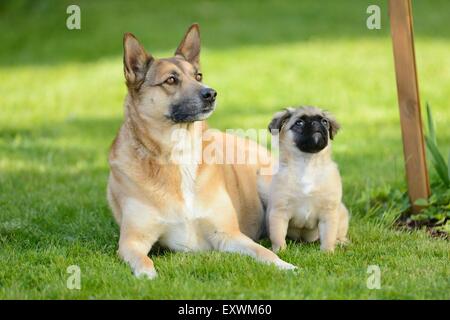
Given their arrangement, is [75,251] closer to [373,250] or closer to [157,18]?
[373,250]

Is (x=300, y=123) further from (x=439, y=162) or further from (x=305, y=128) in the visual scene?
(x=439, y=162)

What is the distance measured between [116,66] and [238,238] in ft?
32.8

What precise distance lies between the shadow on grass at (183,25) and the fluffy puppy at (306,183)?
9732 millimetres

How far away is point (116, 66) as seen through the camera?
1504 centimetres

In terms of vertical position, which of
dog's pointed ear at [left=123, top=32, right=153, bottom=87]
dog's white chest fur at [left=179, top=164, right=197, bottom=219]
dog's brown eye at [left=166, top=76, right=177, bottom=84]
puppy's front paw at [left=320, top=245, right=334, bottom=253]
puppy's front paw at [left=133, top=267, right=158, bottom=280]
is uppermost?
dog's pointed ear at [left=123, top=32, right=153, bottom=87]

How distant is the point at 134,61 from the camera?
18.2ft

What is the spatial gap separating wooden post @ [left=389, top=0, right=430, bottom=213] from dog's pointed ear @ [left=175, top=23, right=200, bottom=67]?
155cm

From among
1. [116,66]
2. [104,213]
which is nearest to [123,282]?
[104,213]

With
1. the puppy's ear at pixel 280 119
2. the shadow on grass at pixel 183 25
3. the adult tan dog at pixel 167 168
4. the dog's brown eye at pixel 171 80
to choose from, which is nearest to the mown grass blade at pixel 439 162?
the puppy's ear at pixel 280 119

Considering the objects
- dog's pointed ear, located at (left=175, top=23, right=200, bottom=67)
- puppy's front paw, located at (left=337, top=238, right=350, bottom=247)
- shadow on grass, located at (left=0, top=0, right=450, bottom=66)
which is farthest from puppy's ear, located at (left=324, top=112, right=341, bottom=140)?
shadow on grass, located at (left=0, top=0, right=450, bottom=66)

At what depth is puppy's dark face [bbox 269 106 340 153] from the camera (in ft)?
18.2

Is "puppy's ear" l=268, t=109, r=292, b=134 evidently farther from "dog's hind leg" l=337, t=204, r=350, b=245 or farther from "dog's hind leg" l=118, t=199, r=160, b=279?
"dog's hind leg" l=118, t=199, r=160, b=279

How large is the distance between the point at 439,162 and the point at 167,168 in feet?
8.05

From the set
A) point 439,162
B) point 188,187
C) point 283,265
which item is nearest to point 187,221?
point 188,187
